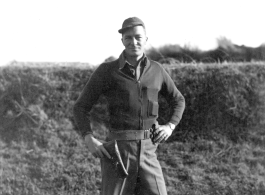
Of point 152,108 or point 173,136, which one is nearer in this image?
point 152,108

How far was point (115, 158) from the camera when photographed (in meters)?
3.06

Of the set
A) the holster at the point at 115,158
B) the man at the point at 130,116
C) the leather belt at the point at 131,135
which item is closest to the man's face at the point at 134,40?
the man at the point at 130,116

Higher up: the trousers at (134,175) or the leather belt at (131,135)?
the leather belt at (131,135)

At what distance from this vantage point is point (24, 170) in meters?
6.06

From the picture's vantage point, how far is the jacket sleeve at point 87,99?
3.15 m

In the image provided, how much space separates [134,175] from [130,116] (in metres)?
0.43

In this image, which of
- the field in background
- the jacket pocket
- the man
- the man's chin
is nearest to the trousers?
the man

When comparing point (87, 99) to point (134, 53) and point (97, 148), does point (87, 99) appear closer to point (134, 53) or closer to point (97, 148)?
point (97, 148)

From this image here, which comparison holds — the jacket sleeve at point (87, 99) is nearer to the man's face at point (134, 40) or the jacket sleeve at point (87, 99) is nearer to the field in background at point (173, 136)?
the man's face at point (134, 40)

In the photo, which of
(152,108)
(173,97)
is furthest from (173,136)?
(152,108)

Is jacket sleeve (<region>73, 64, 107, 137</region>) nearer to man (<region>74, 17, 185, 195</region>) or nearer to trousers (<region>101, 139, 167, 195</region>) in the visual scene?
man (<region>74, 17, 185, 195</region>)

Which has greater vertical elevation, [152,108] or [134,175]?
[152,108]

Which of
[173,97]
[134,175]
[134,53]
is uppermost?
[134,53]

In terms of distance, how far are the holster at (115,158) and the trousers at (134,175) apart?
5cm
